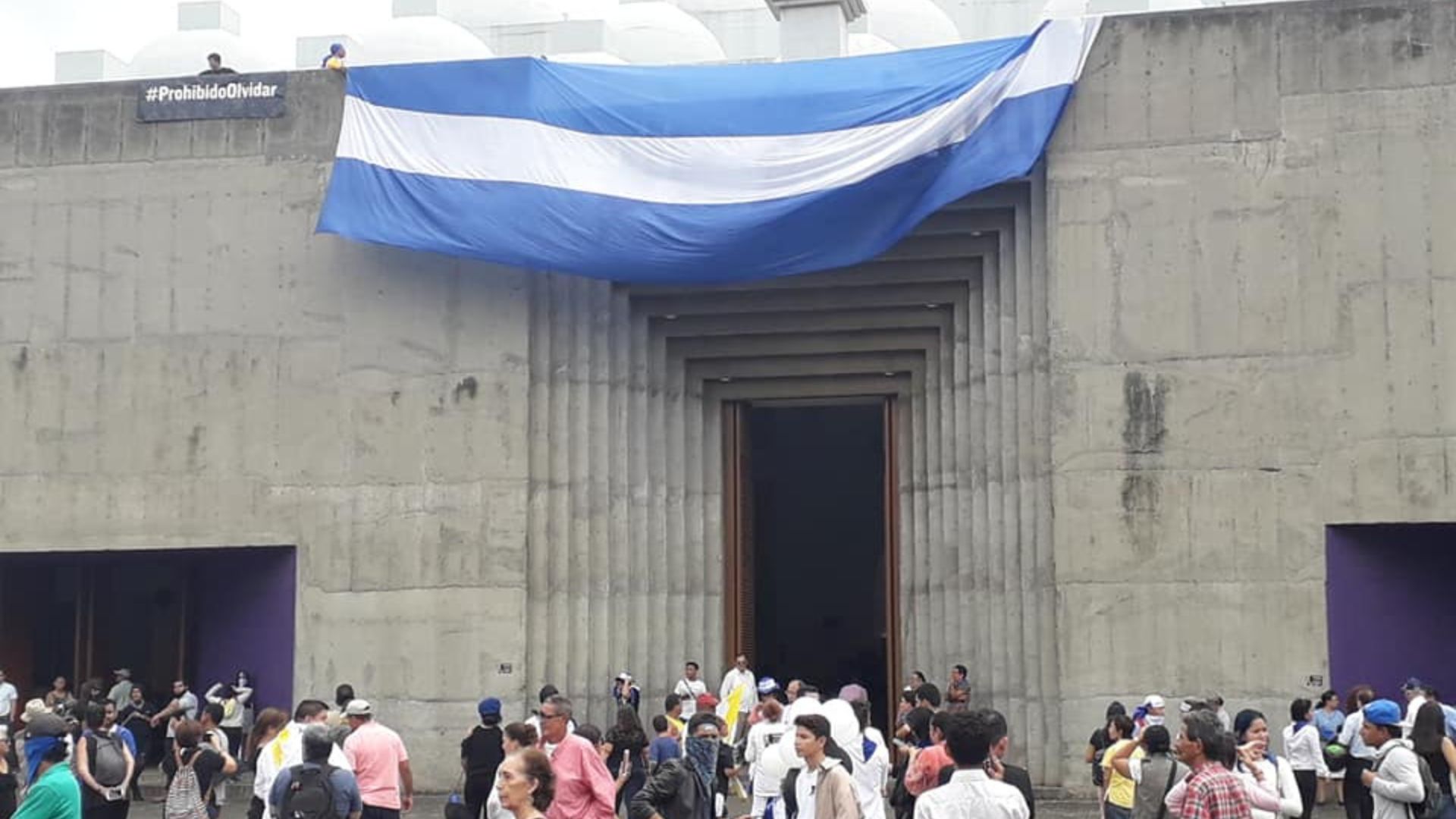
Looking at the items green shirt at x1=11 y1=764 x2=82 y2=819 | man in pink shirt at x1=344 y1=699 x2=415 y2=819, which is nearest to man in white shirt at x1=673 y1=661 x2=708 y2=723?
man in pink shirt at x1=344 y1=699 x2=415 y2=819

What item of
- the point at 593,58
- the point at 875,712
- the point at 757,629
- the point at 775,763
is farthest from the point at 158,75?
the point at 775,763

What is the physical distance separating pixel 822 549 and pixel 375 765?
23.0 metres

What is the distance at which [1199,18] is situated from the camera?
20.1 metres

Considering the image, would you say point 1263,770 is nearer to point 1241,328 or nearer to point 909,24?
point 1241,328

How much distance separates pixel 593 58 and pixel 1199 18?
16.3 meters

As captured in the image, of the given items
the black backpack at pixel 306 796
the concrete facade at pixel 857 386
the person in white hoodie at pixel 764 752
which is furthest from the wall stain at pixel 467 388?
the black backpack at pixel 306 796

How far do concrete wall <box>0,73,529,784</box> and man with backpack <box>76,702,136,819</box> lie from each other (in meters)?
8.86

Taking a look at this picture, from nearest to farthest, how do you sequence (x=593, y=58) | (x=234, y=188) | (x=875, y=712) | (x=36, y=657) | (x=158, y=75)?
(x=234, y=188), (x=36, y=657), (x=875, y=712), (x=593, y=58), (x=158, y=75)

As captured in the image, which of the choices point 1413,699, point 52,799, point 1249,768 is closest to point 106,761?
point 52,799

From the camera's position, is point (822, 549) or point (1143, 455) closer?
point (1143, 455)

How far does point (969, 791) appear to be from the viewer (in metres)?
7.05

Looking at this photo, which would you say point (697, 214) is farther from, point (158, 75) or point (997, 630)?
point (158, 75)

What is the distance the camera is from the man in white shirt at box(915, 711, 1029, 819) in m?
7.03

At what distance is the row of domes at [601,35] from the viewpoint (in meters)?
34.6
